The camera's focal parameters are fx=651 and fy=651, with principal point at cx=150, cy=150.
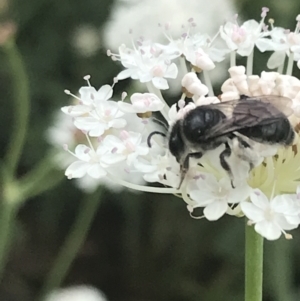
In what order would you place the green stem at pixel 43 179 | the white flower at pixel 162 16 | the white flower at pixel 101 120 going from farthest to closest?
the white flower at pixel 162 16
the green stem at pixel 43 179
the white flower at pixel 101 120

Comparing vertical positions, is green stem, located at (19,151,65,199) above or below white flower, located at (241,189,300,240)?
above

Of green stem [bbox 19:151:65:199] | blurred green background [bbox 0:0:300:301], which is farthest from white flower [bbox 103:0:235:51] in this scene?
green stem [bbox 19:151:65:199]

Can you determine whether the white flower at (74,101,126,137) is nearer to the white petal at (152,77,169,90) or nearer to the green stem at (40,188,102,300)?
the white petal at (152,77,169,90)

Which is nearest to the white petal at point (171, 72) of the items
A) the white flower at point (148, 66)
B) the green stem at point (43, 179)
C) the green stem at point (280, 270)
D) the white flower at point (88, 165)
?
the white flower at point (148, 66)

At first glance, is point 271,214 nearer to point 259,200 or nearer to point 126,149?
point 259,200

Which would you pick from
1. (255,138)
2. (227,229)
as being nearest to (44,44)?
(227,229)

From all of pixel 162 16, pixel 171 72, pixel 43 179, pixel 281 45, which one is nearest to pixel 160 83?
pixel 171 72

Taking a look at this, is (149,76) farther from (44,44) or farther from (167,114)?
(44,44)

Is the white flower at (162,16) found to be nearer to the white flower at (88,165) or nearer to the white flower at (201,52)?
the white flower at (201,52)
